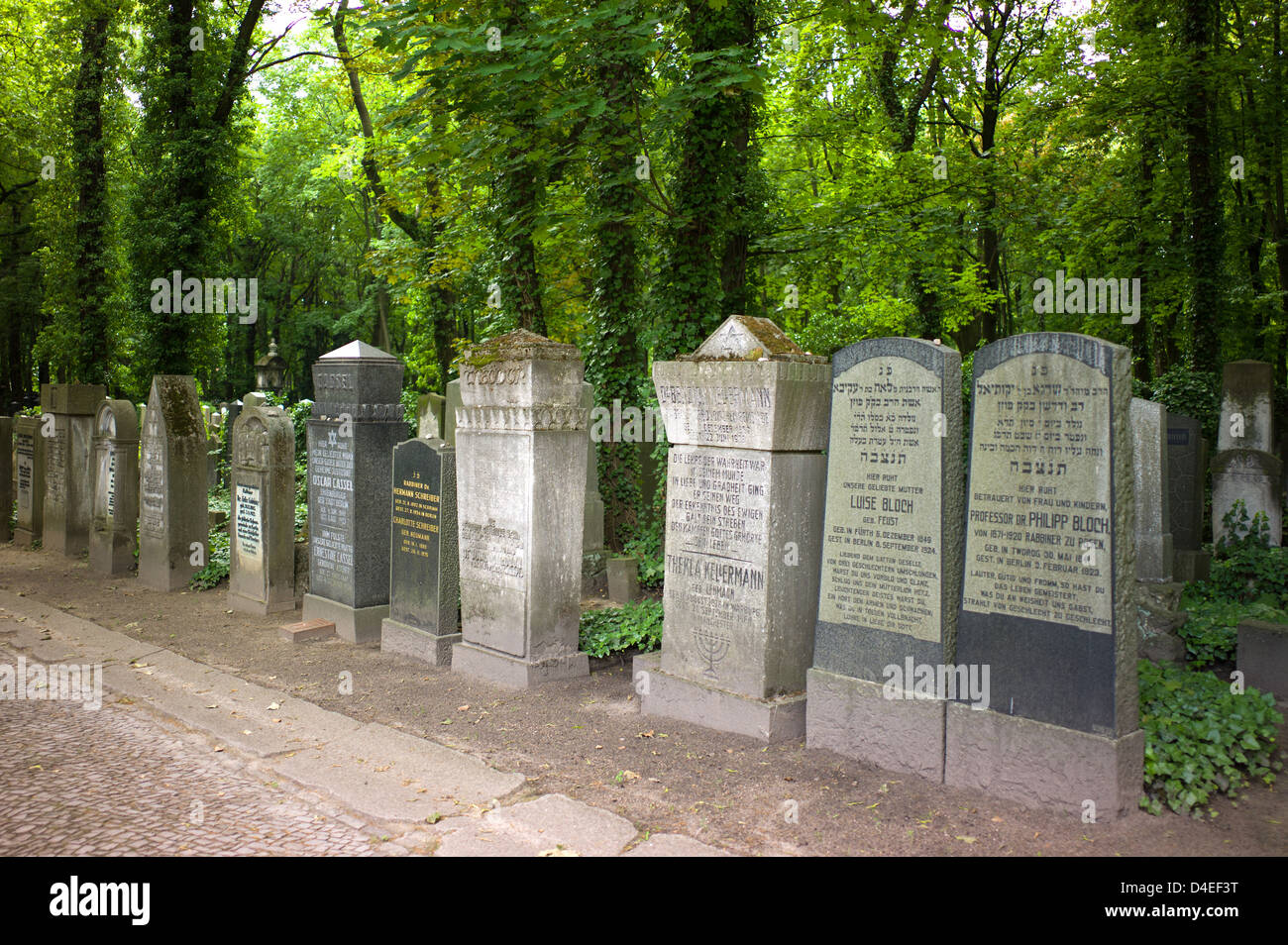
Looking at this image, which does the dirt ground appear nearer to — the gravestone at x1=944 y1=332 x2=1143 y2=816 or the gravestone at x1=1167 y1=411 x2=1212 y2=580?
the gravestone at x1=944 y1=332 x2=1143 y2=816

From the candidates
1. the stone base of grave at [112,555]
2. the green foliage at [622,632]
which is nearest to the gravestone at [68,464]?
the stone base of grave at [112,555]

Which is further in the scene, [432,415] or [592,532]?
[432,415]

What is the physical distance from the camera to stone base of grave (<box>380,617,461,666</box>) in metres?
7.18

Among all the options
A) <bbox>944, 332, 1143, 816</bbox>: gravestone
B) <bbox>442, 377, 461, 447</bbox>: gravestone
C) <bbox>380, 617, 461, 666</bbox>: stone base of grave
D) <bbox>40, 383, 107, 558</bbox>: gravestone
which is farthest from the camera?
<bbox>40, 383, 107, 558</bbox>: gravestone

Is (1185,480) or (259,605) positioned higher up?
(1185,480)

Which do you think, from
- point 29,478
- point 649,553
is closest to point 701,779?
point 649,553

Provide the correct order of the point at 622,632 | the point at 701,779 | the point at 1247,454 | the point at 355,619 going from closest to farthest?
the point at 701,779, the point at 622,632, the point at 355,619, the point at 1247,454

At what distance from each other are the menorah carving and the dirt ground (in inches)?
15.6

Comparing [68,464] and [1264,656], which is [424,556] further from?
[68,464]

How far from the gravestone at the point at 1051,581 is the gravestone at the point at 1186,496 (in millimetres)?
6009

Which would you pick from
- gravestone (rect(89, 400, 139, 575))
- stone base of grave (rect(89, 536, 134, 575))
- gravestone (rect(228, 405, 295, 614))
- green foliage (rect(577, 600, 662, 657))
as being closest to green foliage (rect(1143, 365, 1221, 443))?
green foliage (rect(577, 600, 662, 657))

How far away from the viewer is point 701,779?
4.72 meters

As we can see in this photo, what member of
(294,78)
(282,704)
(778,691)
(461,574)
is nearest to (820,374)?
(778,691)

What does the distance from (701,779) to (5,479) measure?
13581mm
